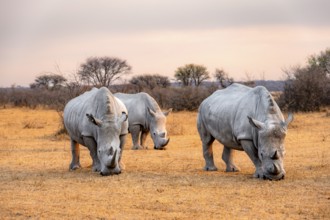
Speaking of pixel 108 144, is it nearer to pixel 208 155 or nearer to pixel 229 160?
pixel 208 155

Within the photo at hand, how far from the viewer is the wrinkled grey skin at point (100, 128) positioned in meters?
10.7

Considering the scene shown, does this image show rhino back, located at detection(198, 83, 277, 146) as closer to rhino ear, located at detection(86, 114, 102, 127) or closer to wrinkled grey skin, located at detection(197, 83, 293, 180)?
wrinkled grey skin, located at detection(197, 83, 293, 180)

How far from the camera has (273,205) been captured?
25.8 ft

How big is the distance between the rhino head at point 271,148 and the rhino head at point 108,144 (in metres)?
2.44

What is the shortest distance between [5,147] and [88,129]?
6.60 m

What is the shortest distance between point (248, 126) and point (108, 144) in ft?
7.93

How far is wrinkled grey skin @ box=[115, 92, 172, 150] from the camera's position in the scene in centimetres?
1683

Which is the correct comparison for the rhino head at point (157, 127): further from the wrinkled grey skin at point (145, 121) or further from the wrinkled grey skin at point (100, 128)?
the wrinkled grey skin at point (100, 128)

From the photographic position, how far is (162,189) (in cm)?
920

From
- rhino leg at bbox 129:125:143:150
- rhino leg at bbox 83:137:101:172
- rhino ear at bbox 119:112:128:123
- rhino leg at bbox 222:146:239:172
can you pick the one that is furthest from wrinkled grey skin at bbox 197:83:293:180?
rhino leg at bbox 129:125:143:150

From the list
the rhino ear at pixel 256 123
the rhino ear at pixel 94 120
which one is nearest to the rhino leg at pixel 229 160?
the rhino ear at pixel 256 123

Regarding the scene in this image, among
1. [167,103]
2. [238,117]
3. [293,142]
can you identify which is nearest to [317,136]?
A: [293,142]

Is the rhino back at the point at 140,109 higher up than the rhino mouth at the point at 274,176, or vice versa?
the rhino back at the point at 140,109

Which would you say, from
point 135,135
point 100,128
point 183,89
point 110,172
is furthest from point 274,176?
point 183,89
